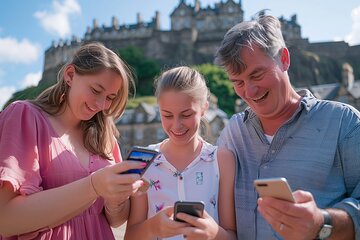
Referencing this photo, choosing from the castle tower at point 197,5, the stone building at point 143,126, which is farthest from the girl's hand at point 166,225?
the castle tower at point 197,5

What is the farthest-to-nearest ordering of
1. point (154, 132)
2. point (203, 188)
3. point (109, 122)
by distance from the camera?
1. point (154, 132)
2. point (109, 122)
3. point (203, 188)

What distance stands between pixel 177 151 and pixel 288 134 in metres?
0.91

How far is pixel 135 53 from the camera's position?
66.1 metres

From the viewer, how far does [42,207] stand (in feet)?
9.06

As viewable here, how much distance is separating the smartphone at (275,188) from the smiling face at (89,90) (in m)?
1.56

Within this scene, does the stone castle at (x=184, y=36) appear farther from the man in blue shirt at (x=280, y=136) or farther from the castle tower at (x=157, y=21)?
the man in blue shirt at (x=280, y=136)

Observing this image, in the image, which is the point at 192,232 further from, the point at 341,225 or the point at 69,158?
the point at 69,158

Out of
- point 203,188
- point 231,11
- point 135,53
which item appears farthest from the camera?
point 231,11

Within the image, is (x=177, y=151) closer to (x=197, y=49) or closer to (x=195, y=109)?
(x=195, y=109)

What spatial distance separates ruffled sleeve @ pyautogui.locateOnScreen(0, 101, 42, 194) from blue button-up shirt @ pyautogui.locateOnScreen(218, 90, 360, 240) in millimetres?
1556

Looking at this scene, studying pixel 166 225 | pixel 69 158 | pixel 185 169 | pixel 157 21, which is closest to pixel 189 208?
pixel 166 225

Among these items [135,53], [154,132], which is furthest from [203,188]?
[135,53]

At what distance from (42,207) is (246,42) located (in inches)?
76.1

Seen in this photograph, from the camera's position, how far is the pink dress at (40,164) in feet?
9.34
